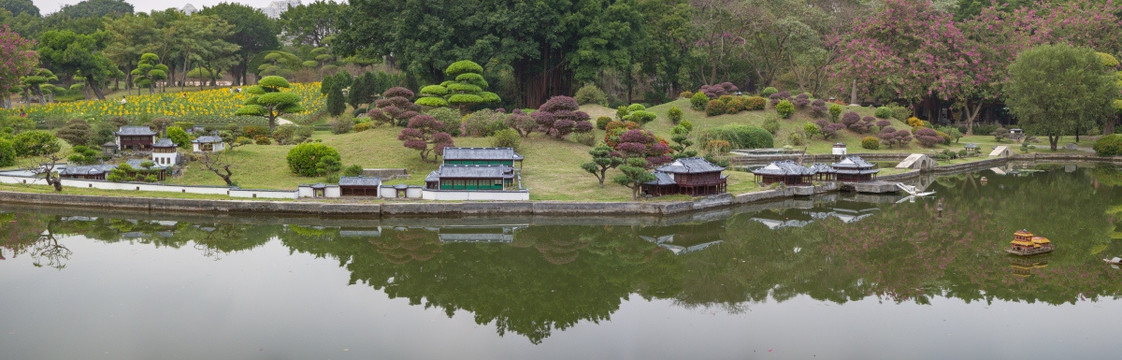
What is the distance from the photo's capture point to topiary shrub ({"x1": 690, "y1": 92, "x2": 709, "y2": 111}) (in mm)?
65312

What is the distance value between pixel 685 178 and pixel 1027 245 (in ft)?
47.9

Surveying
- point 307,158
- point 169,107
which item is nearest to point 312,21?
point 169,107

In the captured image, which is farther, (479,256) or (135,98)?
(135,98)

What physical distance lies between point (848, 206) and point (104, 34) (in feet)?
222

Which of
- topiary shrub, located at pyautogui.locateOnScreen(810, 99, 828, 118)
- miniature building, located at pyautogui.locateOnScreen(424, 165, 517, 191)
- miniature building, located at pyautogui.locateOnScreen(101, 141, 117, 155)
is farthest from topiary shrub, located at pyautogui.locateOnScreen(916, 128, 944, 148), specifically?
miniature building, located at pyautogui.locateOnScreen(101, 141, 117, 155)

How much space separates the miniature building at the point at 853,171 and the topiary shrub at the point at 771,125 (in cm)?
1513

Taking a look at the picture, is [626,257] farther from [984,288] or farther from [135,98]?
[135,98]

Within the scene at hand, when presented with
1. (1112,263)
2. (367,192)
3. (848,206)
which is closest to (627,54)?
(848,206)

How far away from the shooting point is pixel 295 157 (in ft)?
138

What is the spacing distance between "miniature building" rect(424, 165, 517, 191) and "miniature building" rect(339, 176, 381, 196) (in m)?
2.33

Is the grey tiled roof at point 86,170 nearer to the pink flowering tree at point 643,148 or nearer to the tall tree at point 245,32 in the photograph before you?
the pink flowering tree at point 643,148

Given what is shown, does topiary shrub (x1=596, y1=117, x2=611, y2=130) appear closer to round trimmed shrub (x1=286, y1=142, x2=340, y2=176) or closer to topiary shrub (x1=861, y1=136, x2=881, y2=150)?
round trimmed shrub (x1=286, y1=142, x2=340, y2=176)

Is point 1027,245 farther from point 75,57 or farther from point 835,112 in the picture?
point 75,57

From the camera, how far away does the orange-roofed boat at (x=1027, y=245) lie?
2891cm
